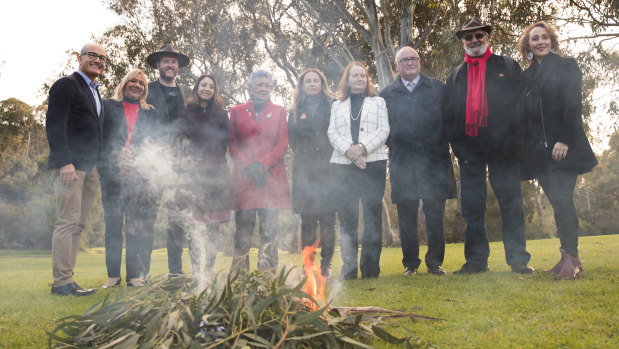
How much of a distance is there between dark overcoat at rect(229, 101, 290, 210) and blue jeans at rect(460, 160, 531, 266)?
5.27ft

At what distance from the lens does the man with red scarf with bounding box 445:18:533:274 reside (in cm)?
376

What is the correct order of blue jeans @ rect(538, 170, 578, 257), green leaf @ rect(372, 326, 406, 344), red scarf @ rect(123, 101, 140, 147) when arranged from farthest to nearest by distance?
red scarf @ rect(123, 101, 140, 147), blue jeans @ rect(538, 170, 578, 257), green leaf @ rect(372, 326, 406, 344)

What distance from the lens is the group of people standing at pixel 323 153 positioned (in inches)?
144

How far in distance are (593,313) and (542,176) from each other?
1715 millimetres

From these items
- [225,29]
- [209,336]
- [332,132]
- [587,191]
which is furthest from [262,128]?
[587,191]

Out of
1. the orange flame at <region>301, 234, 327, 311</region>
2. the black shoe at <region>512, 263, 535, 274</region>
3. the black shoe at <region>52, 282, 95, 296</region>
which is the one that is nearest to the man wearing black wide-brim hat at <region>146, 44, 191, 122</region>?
the black shoe at <region>52, 282, 95, 296</region>

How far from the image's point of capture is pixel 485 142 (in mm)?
3826

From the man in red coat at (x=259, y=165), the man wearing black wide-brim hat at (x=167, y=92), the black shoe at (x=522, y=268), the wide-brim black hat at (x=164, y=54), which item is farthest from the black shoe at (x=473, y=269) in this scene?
the wide-brim black hat at (x=164, y=54)

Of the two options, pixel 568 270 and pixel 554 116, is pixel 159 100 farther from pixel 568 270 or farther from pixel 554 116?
pixel 568 270

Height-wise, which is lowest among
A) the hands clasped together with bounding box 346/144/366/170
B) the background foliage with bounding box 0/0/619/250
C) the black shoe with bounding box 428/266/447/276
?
→ the black shoe with bounding box 428/266/447/276

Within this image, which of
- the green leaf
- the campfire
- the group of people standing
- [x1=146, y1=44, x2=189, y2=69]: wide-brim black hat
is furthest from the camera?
[x1=146, y1=44, x2=189, y2=69]: wide-brim black hat

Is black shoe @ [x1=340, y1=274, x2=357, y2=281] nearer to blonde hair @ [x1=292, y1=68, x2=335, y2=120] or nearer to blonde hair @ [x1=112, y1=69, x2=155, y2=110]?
blonde hair @ [x1=292, y1=68, x2=335, y2=120]

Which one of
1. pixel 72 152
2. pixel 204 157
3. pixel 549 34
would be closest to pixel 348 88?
pixel 204 157

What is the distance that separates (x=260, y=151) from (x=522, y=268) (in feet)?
7.99
